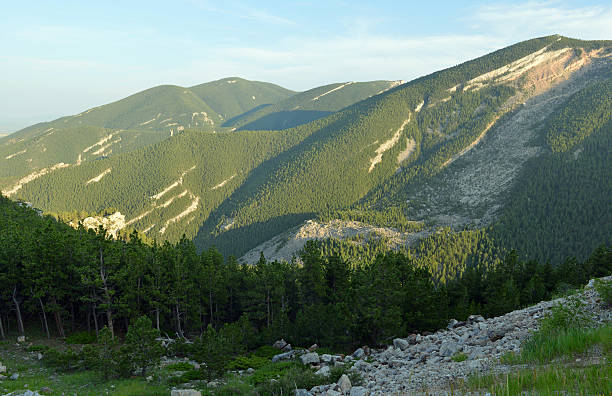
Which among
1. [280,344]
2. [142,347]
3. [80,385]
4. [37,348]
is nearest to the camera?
[80,385]

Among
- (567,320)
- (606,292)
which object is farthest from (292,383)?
(606,292)

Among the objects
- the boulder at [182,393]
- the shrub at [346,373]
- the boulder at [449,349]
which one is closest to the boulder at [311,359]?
the shrub at [346,373]

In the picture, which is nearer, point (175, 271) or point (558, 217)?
point (175, 271)

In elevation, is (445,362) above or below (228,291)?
above

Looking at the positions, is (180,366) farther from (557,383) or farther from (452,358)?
(557,383)

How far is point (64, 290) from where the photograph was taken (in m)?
42.9

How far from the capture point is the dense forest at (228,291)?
3850cm

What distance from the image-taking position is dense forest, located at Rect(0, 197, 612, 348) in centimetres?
3850

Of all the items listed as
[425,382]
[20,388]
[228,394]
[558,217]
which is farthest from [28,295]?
[558,217]

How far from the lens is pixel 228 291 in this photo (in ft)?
189

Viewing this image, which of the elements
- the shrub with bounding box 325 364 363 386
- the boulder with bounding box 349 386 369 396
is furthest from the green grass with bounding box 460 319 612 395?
the shrub with bounding box 325 364 363 386

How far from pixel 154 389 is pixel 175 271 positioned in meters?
23.8

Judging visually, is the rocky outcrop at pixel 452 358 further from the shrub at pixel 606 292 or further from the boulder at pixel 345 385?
the boulder at pixel 345 385

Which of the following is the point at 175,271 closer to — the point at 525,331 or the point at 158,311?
the point at 158,311
